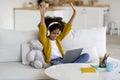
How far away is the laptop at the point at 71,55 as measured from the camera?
308cm

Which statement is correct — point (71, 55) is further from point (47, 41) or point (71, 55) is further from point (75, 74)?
point (75, 74)

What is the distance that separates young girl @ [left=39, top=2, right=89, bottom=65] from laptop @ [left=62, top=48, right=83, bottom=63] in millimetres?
59

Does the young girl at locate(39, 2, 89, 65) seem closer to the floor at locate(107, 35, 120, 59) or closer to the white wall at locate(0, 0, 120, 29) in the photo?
the floor at locate(107, 35, 120, 59)

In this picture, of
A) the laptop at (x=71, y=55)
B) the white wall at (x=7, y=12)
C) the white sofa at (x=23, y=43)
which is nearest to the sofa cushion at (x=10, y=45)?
the white sofa at (x=23, y=43)

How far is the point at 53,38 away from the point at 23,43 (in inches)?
14.1

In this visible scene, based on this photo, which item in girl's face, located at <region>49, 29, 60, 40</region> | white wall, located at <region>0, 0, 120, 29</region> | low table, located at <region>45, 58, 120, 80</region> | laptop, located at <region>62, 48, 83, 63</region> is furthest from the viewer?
white wall, located at <region>0, 0, 120, 29</region>

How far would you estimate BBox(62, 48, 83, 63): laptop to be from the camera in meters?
3.08

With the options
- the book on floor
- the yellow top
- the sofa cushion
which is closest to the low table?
the book on floor

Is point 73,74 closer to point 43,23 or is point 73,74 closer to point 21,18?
point 43,23

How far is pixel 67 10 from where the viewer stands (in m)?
8.66

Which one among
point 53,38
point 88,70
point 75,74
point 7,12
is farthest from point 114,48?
point 75,74

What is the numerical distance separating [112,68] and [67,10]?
19.8ft

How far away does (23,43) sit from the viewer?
3.37 meters

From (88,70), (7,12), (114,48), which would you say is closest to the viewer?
(88,70)
